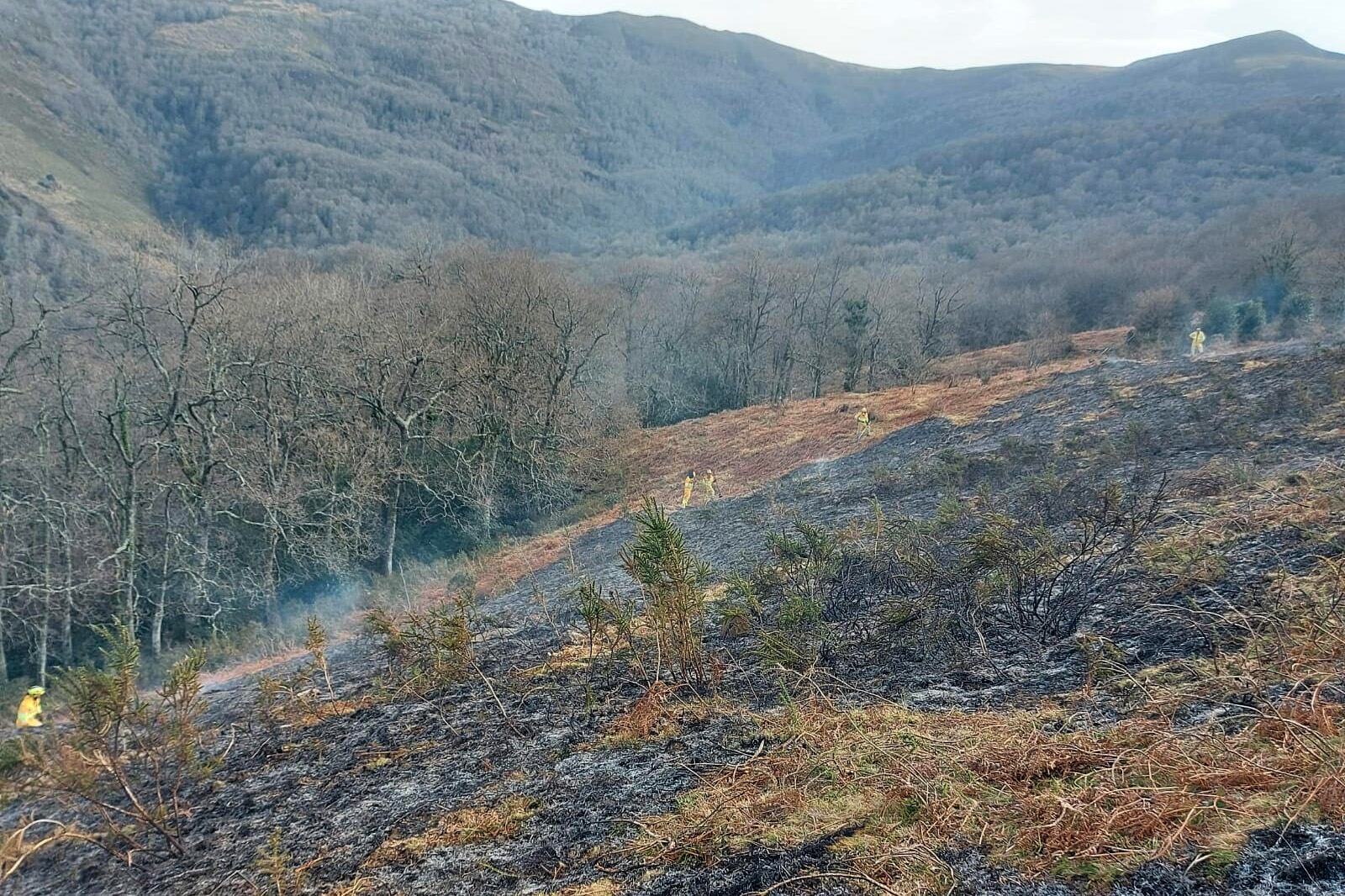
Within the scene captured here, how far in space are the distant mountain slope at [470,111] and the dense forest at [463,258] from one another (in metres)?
0.75

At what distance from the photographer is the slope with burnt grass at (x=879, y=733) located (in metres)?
2.94

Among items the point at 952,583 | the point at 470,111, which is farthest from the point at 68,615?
the point at 470,111

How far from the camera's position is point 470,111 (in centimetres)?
12025

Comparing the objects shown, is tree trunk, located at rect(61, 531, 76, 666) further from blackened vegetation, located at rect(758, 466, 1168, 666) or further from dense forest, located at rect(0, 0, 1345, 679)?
blackened vegetation, located at rect(758, 466, 1168, 666)

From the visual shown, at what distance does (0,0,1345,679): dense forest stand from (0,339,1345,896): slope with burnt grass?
12749 millimetres

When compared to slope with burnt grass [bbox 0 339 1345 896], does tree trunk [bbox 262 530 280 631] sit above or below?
below

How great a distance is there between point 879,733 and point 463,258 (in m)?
30.0

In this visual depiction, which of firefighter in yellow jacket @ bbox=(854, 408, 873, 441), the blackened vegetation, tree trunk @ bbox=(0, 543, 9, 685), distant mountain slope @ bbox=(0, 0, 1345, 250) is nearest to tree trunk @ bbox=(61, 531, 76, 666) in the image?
tree trunk @ bbox=(0, 543, 9, 685)

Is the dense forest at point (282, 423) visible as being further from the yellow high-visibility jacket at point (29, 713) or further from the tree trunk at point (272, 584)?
the yellow high-visibility jacket at point (29, 713)

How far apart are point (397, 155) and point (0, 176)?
4547 cm

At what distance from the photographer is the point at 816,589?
6.77 meters

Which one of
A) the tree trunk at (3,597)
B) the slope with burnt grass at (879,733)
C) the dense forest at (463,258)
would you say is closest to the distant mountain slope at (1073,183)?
the dense forest at (463,258)

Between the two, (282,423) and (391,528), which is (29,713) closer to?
(391,528)

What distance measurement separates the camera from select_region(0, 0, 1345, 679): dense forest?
19219 millimetres
